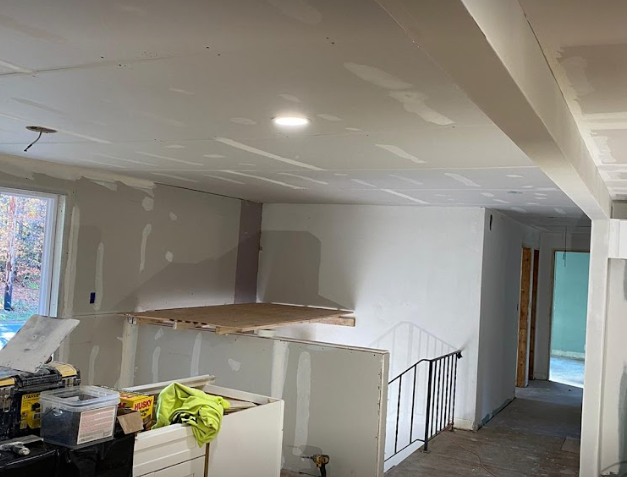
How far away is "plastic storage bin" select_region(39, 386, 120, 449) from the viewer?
236 centimetres

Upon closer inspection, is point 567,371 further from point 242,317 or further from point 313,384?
point 313,384

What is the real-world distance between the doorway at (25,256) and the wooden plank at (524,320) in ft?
21.5

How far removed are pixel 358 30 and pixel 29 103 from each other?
190 cm

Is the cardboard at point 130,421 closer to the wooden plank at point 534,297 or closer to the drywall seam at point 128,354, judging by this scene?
the drywall seam at point 128,354

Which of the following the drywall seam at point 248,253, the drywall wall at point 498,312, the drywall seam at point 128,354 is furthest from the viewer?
the drywall seam at point 248,253

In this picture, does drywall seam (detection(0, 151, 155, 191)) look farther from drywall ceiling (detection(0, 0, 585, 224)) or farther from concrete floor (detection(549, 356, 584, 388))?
concrete floor (detection(549, 356, 584, 388))

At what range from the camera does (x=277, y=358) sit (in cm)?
509

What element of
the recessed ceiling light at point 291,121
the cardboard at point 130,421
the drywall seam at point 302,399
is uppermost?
the recessed ceiling light at point 291,121

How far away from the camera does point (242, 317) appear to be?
5984 mm

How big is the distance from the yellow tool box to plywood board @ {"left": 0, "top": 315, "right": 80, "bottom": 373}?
0.04m

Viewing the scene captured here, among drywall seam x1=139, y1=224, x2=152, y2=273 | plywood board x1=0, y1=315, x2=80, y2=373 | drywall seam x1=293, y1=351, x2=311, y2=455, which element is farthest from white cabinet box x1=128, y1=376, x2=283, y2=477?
drywall seam x1=139, y1=224, x2=152, y2=273

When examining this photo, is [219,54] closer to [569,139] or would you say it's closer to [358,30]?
[358,30]

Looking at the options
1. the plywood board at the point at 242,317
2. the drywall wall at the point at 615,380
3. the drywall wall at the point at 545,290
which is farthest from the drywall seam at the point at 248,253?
the drywall wall at the point at 545,290

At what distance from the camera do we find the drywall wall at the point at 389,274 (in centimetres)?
657
